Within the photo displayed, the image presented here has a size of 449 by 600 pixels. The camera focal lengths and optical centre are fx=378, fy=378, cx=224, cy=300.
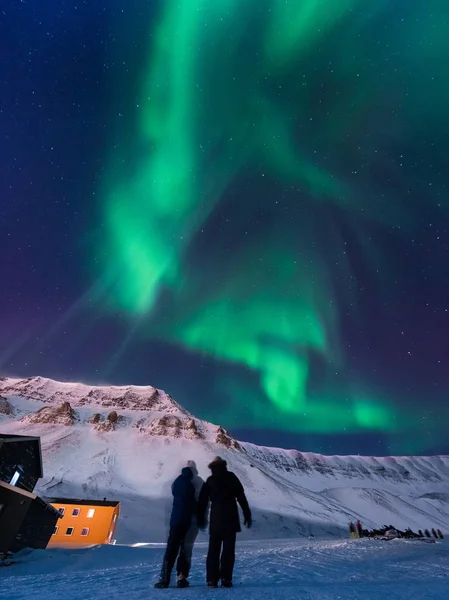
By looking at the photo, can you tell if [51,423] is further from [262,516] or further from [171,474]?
[262,516]

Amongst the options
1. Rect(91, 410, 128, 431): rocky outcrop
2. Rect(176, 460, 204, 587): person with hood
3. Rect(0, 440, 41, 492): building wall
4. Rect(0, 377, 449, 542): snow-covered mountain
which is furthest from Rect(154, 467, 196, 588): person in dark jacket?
Rect(91, 410, 128, 431): rocky outcrop

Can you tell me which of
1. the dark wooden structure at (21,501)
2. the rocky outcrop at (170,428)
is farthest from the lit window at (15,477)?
the rocky outcrop at (170,428)

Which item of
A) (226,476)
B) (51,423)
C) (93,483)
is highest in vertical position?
(51,423)

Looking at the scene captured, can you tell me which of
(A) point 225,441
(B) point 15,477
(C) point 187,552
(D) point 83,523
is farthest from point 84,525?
(A) point 225,441

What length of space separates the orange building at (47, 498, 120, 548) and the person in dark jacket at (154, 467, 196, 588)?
37.3 metres

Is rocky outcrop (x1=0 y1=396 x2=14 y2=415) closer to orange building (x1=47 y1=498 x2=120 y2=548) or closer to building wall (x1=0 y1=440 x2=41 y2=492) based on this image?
orange building (x1=47 y1=498 x2=120 y2=548)

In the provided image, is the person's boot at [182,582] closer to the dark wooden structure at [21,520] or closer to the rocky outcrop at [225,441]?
the dark wooden structure at [21,520]

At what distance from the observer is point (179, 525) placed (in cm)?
602

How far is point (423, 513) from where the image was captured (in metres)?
162

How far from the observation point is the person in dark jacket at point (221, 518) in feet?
18.1

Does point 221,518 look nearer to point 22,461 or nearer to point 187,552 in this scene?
point 187,552

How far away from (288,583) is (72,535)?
126ft

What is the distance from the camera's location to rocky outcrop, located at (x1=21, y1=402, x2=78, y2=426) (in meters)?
147

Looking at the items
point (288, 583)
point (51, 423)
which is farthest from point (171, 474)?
point (288, 583)
